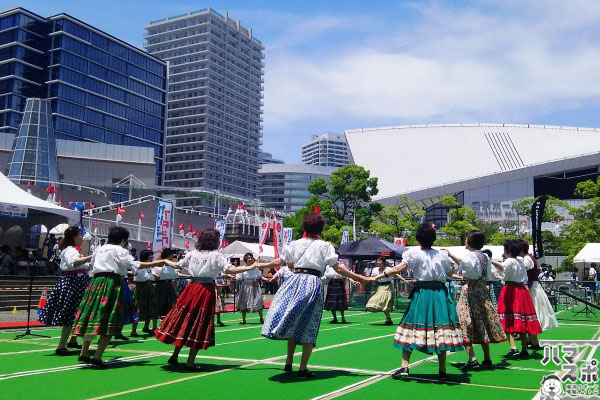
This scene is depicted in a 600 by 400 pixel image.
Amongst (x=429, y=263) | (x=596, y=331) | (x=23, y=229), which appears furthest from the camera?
(x=23, y=229)

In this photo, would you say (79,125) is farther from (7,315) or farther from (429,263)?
(429,263)

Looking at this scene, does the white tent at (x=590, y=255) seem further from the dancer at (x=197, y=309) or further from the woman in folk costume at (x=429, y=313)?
the dancer at (x=197, y=309)

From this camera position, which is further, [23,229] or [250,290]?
[23,229]

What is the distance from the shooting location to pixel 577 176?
61188 mm

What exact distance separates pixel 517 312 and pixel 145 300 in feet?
22.7

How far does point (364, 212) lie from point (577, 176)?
31.7 meters

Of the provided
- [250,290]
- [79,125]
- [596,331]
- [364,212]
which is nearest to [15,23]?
[79,125]

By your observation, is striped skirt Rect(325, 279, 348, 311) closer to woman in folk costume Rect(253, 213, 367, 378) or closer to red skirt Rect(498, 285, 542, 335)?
red skirt Rect(498, 285, 542, 335)

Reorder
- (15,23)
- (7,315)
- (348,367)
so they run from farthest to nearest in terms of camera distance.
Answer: (15,23) → (7,315) → (348,367)

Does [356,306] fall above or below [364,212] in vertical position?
below

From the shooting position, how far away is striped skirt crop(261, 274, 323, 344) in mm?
6125

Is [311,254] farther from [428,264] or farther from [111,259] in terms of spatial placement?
[111,259]

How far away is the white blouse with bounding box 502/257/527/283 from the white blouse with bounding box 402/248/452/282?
2344 millimetres

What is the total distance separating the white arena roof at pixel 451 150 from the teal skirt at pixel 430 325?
64.4 metres
